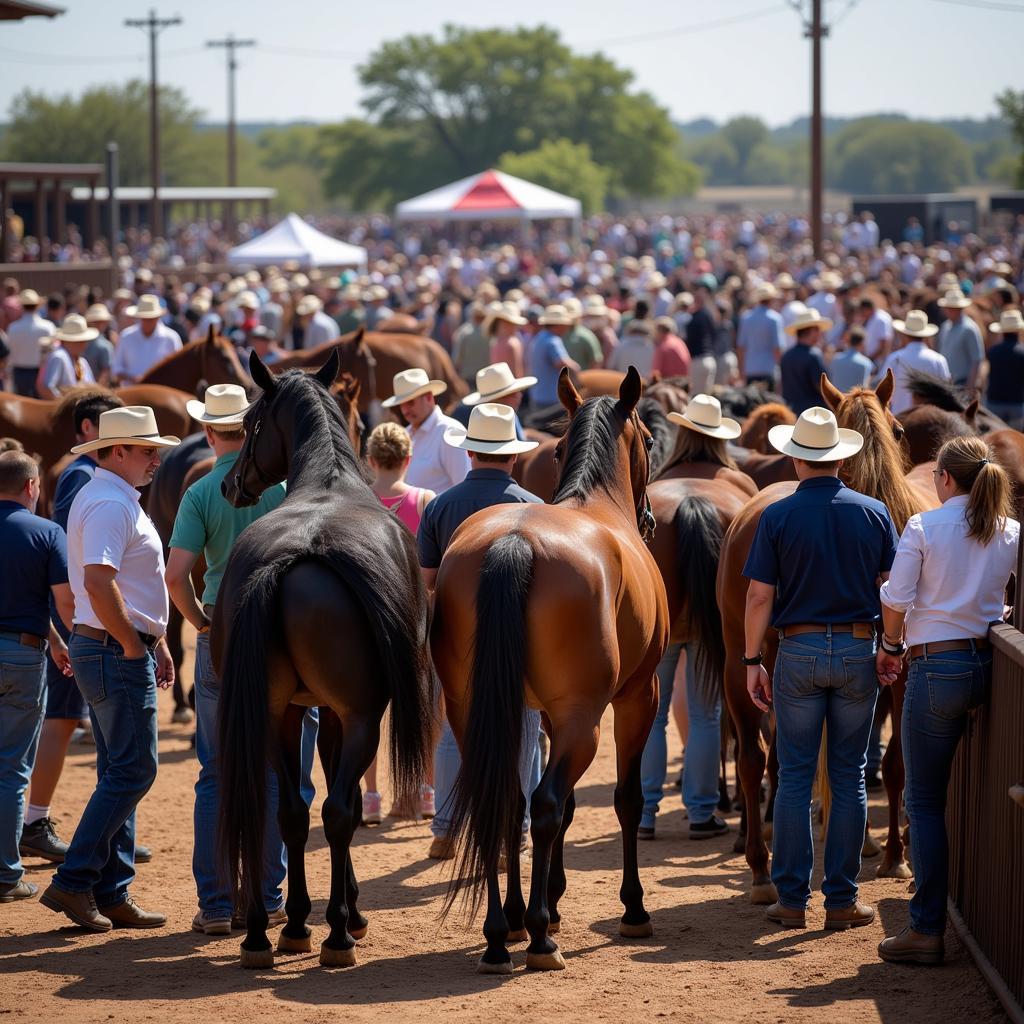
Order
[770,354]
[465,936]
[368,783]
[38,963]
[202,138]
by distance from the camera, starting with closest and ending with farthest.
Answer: [38,963] < [465,936] < [368,783] < [770,354] < [202,138]

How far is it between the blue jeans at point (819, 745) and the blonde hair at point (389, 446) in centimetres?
253

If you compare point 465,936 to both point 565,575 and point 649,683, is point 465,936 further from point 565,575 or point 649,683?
point 565,575

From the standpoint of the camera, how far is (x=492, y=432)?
6.56m

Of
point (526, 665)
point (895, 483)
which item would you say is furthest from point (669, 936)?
point (895, 483)

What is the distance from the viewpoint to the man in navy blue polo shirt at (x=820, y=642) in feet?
18.9

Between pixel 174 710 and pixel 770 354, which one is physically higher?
pixel 770 354

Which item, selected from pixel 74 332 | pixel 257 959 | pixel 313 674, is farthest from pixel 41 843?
pixel 74 332

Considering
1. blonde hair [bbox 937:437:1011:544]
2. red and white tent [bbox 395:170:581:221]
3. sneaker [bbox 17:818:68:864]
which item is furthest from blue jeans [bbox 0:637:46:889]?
red and white tent [bbox 395:170:581:221]

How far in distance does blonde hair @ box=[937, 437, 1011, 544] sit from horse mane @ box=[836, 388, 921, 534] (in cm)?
109

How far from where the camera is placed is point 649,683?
6.00 metres

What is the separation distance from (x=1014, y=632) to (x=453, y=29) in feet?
344

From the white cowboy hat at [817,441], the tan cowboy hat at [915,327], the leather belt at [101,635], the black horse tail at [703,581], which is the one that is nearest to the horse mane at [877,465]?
the white cowboy hat at [817,441]

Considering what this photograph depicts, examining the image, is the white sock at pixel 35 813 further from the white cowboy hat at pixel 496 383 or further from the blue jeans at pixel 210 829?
the white cowboy hat at pixel 496 383

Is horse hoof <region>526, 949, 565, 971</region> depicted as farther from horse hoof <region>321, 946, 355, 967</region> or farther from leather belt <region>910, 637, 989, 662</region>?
leather belt <region>910, 637, 989, 662</region>
